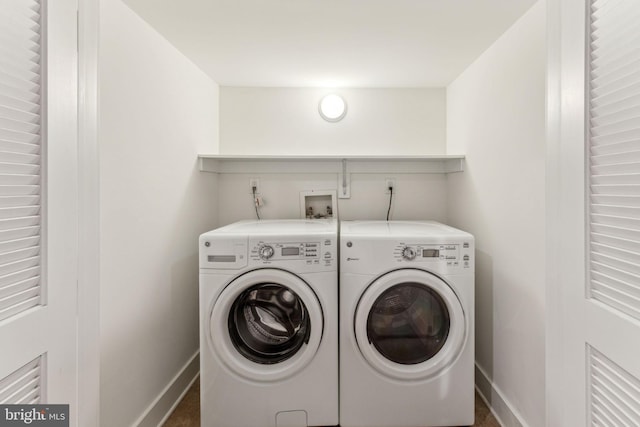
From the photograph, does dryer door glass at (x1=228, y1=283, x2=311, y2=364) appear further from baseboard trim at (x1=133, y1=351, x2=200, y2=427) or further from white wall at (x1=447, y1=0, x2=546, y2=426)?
white wall at (x1=447, y1=0, x2=546, y2=426)

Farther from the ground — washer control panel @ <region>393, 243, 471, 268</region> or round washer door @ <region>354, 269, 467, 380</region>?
washer control panel @ <region>393, 243, 471, 268</region>

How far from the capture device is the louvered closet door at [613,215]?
0.78m

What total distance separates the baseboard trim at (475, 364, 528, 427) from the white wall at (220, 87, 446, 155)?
157cm

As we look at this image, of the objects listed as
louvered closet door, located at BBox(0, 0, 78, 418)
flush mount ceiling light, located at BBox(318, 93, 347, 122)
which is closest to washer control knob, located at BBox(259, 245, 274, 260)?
louvered closet door, located at BBox(0, 0, 78, 418)

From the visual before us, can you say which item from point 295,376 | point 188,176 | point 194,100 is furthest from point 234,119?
point 295,376

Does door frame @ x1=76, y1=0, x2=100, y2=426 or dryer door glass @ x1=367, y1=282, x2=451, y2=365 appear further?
dryer door glass @ x1=367, y1=282, x2=451, y2=365

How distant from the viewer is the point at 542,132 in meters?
1.37

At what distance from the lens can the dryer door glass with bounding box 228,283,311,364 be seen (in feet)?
5.52

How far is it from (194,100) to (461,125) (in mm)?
1779

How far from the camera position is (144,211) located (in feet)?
5.15

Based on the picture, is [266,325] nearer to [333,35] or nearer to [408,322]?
[408,322]

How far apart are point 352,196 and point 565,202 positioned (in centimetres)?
159

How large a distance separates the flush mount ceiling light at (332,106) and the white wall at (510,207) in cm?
87

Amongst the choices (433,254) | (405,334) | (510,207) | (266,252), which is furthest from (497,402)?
(266,252)
